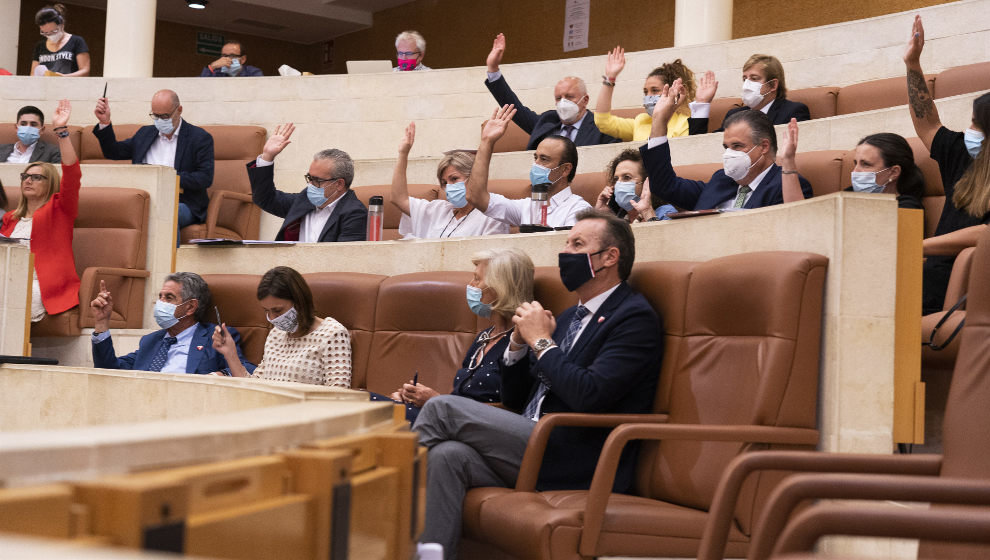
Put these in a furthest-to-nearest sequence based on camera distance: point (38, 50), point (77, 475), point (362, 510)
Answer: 1. point (38, 50)
2. point (362, 510)
3. point (77, 475)

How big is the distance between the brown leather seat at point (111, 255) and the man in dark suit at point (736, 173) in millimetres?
2522

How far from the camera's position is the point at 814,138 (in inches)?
172

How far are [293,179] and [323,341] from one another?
138 inches

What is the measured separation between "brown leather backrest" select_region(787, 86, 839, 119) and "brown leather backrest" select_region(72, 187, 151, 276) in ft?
10.5

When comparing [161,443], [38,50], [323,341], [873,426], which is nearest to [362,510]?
[161,443]

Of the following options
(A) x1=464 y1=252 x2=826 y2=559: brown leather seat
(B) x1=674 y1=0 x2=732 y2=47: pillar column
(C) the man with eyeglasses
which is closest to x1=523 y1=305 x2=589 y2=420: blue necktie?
(A) x1=464 y1=252 x2=826 y2=559: brown leather seat

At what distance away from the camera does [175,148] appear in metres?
6.00

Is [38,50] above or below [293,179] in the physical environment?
above

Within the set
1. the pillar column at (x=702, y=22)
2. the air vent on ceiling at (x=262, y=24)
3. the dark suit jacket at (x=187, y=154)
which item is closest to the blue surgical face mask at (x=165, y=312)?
the dark suit jacket at (x=187, y=154)

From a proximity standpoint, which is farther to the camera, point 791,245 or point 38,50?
point 38,50

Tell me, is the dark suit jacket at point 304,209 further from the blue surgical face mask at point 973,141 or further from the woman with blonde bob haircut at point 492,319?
the blue surgical face mask at point 973,141

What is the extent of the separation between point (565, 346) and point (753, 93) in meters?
2.17

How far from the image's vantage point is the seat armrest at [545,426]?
8.07 ft

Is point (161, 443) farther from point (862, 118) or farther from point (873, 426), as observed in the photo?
point (862, 118)
